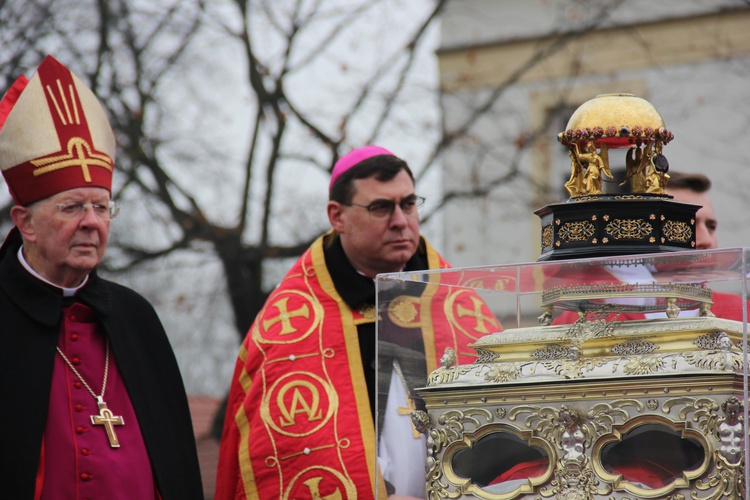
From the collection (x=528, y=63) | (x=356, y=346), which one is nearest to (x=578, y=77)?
(x=528, y=63)

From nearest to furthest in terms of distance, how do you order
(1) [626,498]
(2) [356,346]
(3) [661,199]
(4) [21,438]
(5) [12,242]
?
(1) [626,498], (3) [661,199], (4) [21,438], (5) [12,242], (2) [356,346]

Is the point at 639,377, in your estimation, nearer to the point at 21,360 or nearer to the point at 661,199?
the point at 661,199

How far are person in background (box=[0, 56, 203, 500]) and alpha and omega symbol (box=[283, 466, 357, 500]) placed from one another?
1.17 feet

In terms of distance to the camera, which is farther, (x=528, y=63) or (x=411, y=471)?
(x=528, y=63)

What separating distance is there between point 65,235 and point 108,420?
0.65 m

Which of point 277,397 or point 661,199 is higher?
point 661,199

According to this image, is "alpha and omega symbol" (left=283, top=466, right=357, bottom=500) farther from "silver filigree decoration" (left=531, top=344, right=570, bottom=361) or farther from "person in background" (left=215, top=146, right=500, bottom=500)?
"silver filigree decoration" (left=531, top=344, right=570, bottom=361)

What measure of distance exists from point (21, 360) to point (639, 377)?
2320 mm

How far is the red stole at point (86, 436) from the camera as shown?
505cm

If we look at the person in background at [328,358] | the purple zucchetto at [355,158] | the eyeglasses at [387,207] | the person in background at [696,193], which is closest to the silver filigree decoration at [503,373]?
the person in background at [328,358]

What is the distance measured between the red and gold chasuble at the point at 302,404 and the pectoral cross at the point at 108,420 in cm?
63

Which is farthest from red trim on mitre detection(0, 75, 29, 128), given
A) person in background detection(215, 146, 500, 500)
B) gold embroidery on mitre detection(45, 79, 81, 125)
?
person in background detection(215, 146, 500, 500)

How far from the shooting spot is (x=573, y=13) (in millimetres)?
12383

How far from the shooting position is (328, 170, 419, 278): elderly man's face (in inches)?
227
